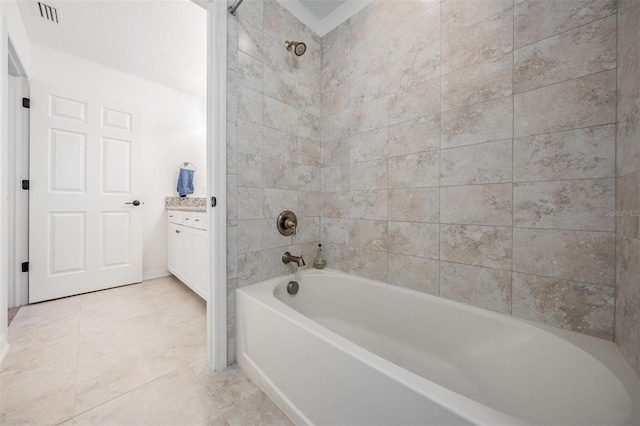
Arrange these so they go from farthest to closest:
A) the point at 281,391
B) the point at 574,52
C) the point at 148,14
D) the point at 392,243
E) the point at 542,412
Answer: the point at 148,14 < the point at 392,243 < the point at 281,391 < the point at 574,52 < the point at 542,412

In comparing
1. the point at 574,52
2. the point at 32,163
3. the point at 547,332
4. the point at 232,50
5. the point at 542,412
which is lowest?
the point at 542,412

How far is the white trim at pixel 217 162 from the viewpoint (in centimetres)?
131

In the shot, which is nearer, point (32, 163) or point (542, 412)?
point (542, 412)

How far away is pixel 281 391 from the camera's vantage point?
43.1 inches

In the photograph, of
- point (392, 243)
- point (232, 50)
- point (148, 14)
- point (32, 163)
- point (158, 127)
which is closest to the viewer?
point (232, 50)

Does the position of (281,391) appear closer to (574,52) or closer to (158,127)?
(574,52)

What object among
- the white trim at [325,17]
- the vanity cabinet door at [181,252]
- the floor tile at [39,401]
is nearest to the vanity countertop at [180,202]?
the vanity cabinet door at [181,252]

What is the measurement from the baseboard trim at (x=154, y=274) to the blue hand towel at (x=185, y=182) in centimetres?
97

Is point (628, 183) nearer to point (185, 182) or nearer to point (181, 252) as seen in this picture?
point (181, 252)

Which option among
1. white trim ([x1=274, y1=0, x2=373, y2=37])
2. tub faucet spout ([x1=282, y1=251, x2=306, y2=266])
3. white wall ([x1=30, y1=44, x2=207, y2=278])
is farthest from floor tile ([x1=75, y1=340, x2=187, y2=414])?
white trim ([x1=274, y1=0, x2=373, y2=37])

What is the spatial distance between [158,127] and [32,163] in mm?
1193

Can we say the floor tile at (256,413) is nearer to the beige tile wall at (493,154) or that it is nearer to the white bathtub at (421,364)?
the white bathtub at (421,364)

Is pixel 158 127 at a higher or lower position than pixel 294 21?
lower

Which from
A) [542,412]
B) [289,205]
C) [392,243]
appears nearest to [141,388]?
[289,205]
